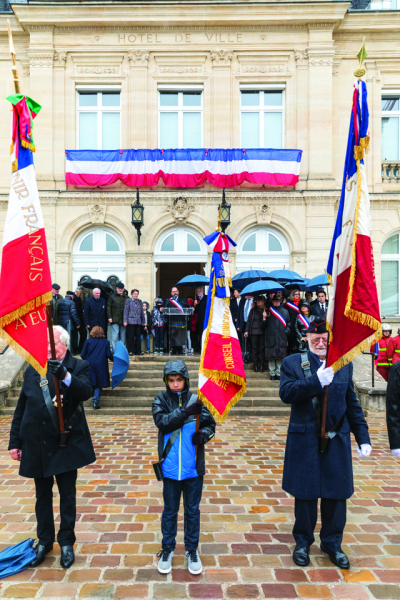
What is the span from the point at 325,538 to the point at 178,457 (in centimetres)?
141

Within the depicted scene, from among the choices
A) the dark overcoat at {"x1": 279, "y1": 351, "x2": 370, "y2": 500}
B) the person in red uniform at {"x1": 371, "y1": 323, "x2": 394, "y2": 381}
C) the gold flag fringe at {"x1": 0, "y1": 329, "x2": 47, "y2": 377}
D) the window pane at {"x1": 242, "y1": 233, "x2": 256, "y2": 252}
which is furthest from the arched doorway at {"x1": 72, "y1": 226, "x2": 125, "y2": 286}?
the dark overcoat at {"x1": 279, "y1": 351, "x2": 370, "y2": 500}

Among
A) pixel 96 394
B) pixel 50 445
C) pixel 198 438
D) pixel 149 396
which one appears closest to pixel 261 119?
pixel 149 396

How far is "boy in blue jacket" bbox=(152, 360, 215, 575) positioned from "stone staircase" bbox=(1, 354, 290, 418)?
5.92 meters

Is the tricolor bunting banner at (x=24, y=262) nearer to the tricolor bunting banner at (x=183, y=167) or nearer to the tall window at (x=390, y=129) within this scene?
the tricolor bunting banner at (x=183, y=167)

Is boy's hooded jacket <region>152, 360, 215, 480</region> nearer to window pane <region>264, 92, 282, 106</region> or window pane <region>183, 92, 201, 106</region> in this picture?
window pane <region>183, 92, 201, 106</region>

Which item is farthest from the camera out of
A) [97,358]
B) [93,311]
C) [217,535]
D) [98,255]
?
[98,255]

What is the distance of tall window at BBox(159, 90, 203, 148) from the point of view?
15.3 metres

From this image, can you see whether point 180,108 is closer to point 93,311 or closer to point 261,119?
point 261,119

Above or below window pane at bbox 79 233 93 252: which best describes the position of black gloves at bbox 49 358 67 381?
below

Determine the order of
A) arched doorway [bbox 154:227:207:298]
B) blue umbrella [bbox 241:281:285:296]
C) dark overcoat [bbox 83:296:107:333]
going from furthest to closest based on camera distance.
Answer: arched doorway [bbox 154:227:207:298] → dark overcoat [bbox 83:296:107:333] → blue umbrella [bbox 241:281:285:296]

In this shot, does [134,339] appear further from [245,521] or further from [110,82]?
[110,82]

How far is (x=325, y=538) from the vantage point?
3725 millimetres

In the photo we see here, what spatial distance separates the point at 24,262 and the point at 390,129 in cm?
1554

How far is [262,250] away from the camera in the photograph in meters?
15.1
